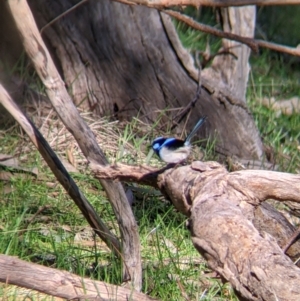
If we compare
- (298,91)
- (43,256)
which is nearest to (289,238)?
(43,256)

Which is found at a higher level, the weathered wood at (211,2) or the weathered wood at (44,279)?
the weathered wood at (211,2)

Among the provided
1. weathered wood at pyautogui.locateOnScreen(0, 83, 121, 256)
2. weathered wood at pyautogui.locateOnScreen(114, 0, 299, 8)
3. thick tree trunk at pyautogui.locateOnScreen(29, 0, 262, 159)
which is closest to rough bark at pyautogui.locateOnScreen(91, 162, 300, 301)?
weathered wood at pyautogui.locateOnScreen(0, 83, 121, 256)

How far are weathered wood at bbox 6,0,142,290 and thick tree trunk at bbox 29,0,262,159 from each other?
6.52ft

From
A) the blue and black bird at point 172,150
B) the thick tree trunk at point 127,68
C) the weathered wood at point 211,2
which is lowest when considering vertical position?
the thick tree trunk at point 127,68

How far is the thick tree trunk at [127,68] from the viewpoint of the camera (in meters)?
5.20

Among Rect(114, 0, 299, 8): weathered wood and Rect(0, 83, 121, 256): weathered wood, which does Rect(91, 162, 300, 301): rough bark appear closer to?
Rect(0, 83, 121, 256): weathered wood

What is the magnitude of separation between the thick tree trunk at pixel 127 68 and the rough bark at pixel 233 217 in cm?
210

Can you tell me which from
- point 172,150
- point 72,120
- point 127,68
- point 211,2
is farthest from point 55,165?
point 127,68

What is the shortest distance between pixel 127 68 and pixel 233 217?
2.78 m

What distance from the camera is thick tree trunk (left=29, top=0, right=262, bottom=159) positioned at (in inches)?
205

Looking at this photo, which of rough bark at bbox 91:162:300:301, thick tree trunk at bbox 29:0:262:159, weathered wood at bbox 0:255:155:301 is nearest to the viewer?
rough bark at bbox 91:162:300:301

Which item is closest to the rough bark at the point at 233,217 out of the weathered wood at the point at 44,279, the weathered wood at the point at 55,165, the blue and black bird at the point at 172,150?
the blue and black bird at the point at 172,150

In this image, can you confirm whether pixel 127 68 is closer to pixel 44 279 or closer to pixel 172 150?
pixel 172 150

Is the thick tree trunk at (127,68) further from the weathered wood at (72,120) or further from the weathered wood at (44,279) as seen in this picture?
the weathered wood at (44,279)
